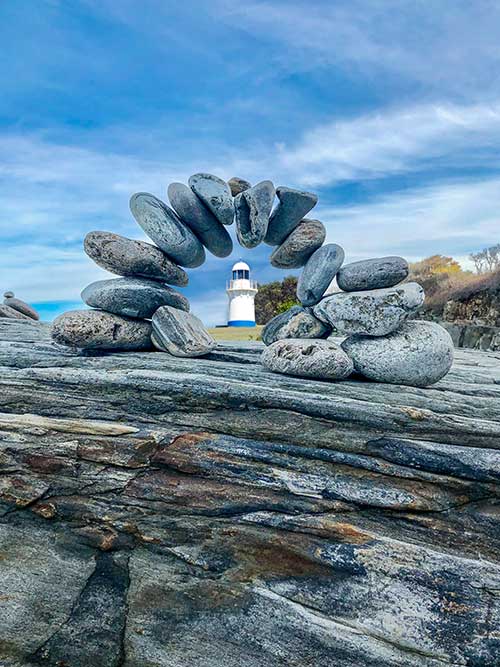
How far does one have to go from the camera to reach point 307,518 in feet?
18.7

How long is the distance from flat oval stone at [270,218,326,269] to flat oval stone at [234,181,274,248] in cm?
46

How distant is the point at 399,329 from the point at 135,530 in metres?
4.39

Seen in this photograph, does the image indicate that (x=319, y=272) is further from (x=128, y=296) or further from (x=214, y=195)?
(x=128, y=296)

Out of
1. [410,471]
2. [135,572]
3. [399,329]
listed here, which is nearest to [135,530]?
[135,572]

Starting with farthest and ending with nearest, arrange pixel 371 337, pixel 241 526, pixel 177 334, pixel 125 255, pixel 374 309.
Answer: pixel 125 255
pixel 177 334
pixel 371 337
pixel 374 309
pixel 241 526

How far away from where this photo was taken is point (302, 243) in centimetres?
835

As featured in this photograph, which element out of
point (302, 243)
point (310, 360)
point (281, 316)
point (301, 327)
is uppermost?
point (302, 243)

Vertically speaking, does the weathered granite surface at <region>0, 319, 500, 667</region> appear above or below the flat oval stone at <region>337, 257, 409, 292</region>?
below

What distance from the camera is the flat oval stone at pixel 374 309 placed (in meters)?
7.21

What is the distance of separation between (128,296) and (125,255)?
0.63 meters

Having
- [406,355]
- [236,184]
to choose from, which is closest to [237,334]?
[236,184]

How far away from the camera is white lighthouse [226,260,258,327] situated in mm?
41469

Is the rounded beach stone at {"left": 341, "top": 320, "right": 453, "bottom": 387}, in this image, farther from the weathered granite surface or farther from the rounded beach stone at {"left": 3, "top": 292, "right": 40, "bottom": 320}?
the rounded beach stone at {"left": 3, "top": 292, "right": 40, "bottom": 320}

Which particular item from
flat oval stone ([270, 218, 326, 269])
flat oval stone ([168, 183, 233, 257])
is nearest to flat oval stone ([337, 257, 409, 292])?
flat oval stone ([270, 218, 326, 269])
